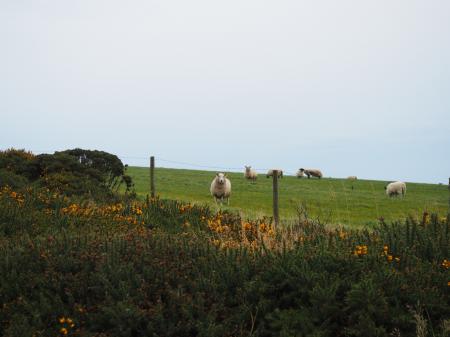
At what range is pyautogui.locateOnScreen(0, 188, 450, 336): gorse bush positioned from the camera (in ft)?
17.7

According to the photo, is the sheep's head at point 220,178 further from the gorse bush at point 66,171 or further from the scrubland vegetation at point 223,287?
the scrubland vegetation at point 223,287

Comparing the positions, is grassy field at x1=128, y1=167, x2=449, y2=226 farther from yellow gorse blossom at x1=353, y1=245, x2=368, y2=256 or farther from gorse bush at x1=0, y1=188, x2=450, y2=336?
yellow gorse blossom at x1=353, y1=245, x2=368, y2=256

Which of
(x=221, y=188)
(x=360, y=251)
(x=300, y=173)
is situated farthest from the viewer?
(x=300, y=173)

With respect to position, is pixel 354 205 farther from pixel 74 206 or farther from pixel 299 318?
pixel 299 318

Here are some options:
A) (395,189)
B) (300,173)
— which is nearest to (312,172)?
(300,173)

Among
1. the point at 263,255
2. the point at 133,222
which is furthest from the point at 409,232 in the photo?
the point at 133,222

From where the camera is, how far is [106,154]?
20.1m

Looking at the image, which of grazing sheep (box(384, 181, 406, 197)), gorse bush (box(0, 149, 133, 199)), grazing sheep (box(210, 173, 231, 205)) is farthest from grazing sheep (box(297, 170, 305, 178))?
gorse bush (box(0, 149, 133, 199))

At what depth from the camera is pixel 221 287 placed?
6.13 m

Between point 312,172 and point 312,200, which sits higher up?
point 312,172

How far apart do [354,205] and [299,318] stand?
22.1 metres

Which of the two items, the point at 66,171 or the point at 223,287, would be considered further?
the point at 66,171

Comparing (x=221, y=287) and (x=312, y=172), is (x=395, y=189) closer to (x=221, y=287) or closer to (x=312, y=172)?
(x=312, y=172)

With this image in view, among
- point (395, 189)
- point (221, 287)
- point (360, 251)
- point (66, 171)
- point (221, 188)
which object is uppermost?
point (66, 171)
